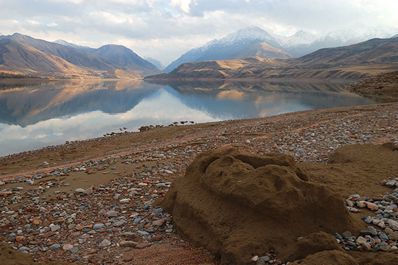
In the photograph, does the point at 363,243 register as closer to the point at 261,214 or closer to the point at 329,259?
the point at 329,259

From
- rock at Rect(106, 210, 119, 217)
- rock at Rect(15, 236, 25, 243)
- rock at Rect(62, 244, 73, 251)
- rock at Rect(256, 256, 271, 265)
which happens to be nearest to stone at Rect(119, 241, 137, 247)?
rock at Rect(62, 244, 73, 251)

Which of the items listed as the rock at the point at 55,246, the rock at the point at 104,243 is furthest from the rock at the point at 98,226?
the rock at the point at 55,246

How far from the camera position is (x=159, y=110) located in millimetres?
74562

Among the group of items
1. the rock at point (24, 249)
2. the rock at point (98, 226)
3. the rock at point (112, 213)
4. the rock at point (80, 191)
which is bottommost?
the rock at point (24, 249)

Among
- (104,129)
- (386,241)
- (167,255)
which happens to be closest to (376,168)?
(386,241)

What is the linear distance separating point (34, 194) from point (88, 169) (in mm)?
4099

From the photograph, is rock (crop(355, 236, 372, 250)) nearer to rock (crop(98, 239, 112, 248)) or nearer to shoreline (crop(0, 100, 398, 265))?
shoreline (crop(0, 100, 398, 265))

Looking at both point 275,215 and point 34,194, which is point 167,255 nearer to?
point 275,215

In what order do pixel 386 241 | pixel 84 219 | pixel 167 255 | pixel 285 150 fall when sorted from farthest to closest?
pixel 285 150 → pixel 84 219 → pixel 167 255 → pixel 386 241

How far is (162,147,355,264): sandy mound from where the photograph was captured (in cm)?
794

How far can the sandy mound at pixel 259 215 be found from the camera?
7935mm

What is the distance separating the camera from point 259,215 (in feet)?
28.6

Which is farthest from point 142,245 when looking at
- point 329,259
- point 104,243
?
point 329,259

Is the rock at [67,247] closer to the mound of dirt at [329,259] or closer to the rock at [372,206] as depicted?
the mound of dirt at [329,259]
